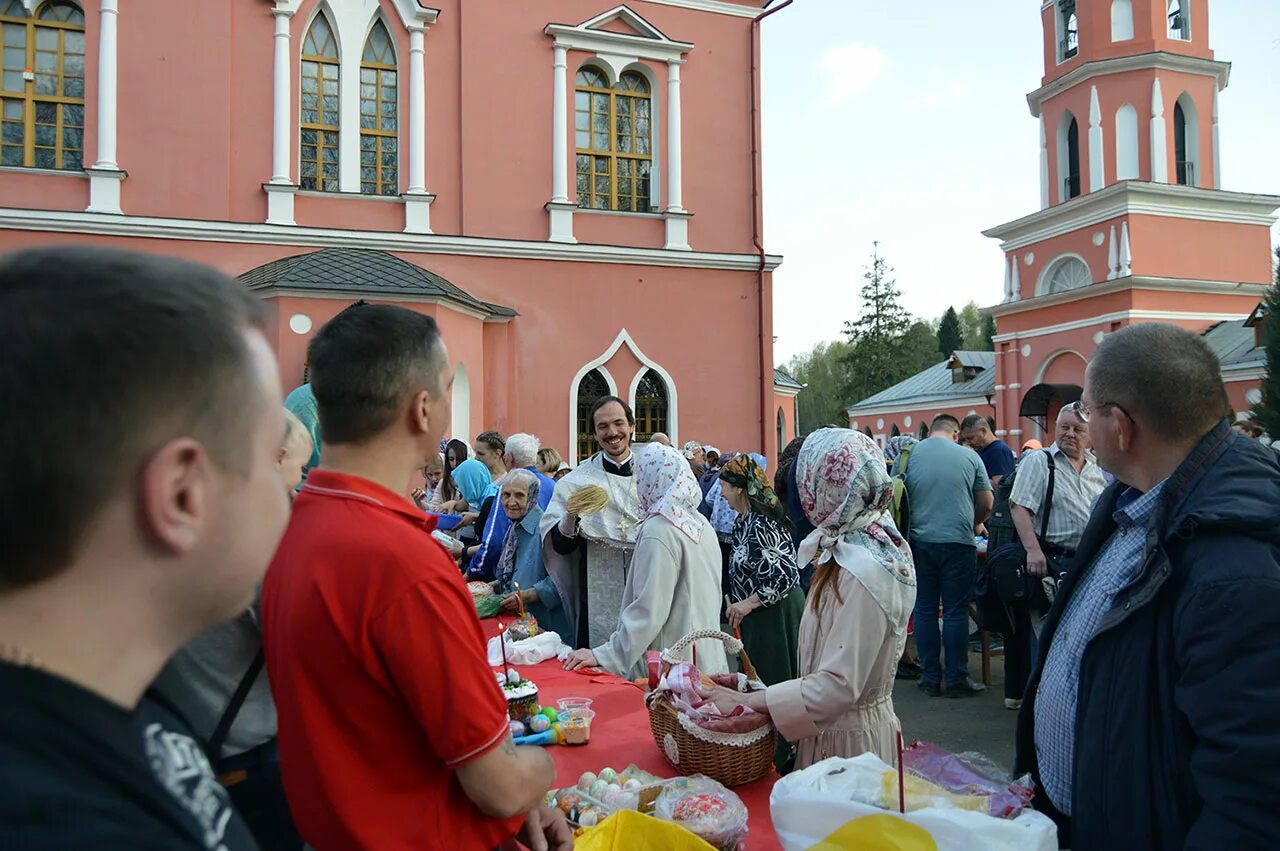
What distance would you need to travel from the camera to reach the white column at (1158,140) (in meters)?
27.6

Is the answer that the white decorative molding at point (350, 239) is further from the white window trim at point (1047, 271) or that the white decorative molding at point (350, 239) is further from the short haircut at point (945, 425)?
the white window trim at point (1047, 271)

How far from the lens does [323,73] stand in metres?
14.4

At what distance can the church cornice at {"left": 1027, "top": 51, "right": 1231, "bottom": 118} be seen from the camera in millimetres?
27547

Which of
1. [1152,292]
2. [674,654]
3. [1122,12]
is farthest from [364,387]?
[1122,12]

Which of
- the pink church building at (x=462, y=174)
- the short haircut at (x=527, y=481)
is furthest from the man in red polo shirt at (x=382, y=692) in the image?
the pink church building at (x=462, y=174)

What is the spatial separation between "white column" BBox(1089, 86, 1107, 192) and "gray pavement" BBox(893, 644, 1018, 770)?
26855mm

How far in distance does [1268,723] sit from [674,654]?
1.75 metres

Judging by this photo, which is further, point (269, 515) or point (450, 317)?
point (450, 317)

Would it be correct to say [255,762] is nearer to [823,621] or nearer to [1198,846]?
[823,621]

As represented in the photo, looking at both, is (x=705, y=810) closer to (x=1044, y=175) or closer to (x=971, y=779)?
(x=971, y=779)

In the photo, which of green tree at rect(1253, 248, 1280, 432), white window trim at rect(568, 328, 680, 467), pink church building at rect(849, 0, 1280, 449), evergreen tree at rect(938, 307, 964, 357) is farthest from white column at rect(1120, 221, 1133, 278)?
evergreen tree at rect(938, 307, 964, 357)

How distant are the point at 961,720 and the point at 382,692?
5.64m

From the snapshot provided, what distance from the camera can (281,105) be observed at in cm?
1376

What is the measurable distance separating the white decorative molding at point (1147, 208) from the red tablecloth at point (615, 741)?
94.1 ft
